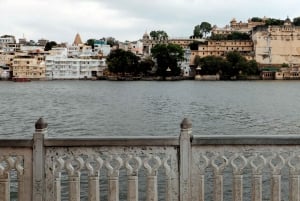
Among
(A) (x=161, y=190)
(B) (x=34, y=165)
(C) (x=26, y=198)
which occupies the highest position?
(B) (x=34, y=165)

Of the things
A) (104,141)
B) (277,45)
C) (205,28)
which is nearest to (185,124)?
(104,141)

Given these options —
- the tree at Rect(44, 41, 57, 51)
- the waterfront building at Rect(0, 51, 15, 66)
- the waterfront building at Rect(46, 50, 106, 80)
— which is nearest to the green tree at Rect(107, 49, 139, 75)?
the waterfront building at Rect(46, 50, 106, 80)

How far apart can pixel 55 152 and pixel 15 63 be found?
4832 inches

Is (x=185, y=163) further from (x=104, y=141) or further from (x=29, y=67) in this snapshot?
(x=29, y=67)

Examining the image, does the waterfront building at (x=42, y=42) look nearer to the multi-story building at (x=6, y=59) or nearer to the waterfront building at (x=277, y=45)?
the multi-story building at (x=6, y=59)

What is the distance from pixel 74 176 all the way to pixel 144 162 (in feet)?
2.29

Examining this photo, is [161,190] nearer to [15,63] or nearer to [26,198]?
[26,198]

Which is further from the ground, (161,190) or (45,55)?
(45,55)

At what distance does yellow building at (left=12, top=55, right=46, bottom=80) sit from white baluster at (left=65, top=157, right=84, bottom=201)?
119 meters

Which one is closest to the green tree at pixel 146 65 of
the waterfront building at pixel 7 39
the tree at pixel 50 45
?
the tree at pixel 50 45

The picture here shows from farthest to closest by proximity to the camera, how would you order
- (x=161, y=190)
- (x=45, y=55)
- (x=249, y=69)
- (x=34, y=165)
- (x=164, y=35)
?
(x=164, y=35)
(x=45, y=55)
(x=249, y=69)
(x=161, y=190)
(x=34, y=165)

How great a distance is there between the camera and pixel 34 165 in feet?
15.5

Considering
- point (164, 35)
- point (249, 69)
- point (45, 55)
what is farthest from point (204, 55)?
point (45, 55)

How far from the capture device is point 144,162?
4.71 m
